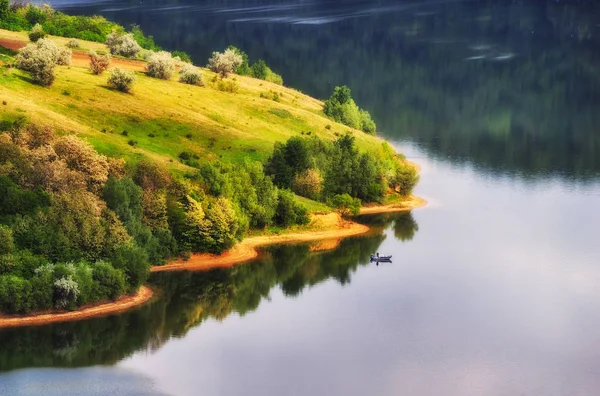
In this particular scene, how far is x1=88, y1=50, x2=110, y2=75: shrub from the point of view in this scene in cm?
16775

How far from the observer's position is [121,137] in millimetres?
140500

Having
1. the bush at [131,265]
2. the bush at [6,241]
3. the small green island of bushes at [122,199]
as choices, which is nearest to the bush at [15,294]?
the small green island of bushes at [122,199]

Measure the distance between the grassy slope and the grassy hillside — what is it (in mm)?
132

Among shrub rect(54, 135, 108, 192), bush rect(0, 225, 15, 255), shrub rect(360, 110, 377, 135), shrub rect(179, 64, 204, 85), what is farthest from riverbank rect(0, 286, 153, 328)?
shrub rect(360, 110, 377, 135)

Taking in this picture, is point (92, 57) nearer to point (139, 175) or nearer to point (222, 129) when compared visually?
point (222, 129)

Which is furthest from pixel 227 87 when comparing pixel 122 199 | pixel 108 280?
pixel 108 280

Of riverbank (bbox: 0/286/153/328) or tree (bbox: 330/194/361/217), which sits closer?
riverbank (bbox: 0/286/153/328)

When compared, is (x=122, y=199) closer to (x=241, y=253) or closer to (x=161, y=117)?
(x=241, y=253)

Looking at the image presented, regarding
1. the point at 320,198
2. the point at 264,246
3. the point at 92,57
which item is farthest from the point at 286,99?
the point at 264,246

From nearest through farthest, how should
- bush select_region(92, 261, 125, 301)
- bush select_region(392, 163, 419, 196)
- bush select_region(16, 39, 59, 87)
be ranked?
bush select_region(92, 261, 125, 301)
bush select_region(16, 39, 59, 87)
bush select_region(392, 163, 419, 196)

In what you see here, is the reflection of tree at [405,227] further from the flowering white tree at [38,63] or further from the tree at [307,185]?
the flowering white tree at [38,63]

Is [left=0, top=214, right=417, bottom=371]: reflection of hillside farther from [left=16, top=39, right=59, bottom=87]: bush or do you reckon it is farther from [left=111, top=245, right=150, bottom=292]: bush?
[left=16, top=39, right=59, bottom=87]: bush

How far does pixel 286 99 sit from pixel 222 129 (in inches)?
1590

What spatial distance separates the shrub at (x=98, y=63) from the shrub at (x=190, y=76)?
13126mm
